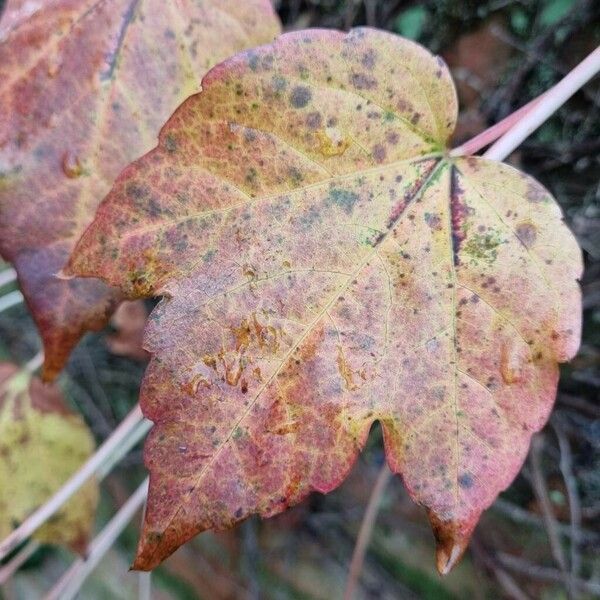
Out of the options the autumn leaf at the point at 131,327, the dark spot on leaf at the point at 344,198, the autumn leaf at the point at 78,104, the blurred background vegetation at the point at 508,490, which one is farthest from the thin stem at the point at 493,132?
the autumn leaf at the point at 131,327

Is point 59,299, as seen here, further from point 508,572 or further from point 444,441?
point 508,572

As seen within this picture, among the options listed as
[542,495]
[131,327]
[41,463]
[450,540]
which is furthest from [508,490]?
[131,327]

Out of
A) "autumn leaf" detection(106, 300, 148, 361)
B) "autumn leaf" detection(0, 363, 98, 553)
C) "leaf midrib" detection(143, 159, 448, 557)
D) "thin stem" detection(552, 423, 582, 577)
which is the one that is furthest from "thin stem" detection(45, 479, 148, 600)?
"thin stem" detection(552, 423, 582, 577)

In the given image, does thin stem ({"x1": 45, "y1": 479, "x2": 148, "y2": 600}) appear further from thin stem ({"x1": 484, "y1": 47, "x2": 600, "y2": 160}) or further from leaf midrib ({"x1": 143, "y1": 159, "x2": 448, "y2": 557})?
thin stem ({"x1": 484, "y1": 47, "x2": 600, "y2": 160})

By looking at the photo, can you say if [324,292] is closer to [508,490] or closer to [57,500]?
[57,500]

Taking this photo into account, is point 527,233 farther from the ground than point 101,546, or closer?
farther from the ground

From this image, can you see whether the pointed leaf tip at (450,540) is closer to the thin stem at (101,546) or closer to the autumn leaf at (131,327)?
the thin stem at (101,546)

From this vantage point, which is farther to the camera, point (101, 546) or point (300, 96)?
point (101, 546)
